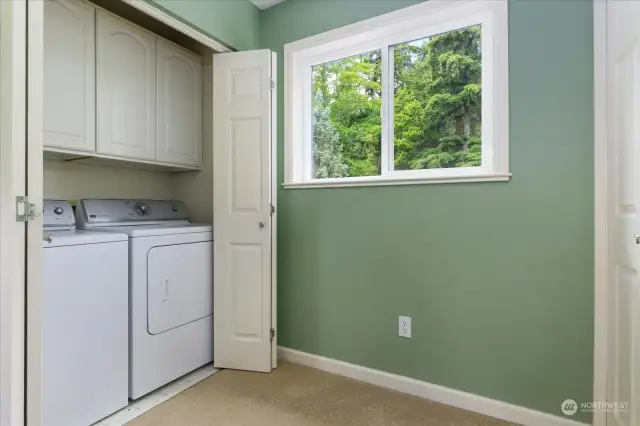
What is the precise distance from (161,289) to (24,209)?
101 cm

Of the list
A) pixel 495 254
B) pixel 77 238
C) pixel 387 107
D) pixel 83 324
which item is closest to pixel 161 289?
pixel 83 324

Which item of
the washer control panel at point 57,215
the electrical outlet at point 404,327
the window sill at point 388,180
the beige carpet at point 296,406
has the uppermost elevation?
the window sill at point 388,180

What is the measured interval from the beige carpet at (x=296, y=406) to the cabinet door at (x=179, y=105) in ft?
5.25

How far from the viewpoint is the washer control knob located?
2432 mm

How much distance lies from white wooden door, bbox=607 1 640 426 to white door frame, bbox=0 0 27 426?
211 cm

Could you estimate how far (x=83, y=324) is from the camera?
5.41ft

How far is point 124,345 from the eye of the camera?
184 cm

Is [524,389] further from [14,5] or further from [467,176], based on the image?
[14,5]

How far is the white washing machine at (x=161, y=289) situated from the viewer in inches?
75.5

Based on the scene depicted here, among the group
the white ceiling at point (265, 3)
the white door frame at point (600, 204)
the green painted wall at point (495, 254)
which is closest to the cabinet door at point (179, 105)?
the white ceiling at point (265, 3)

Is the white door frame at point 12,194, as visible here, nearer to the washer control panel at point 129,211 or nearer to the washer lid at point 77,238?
the washer lid at point 77,238

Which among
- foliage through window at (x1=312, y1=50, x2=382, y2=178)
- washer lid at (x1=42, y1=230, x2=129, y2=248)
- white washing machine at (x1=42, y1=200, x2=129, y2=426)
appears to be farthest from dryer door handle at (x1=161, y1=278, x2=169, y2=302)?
foliage through window at (x1=312, y1=50, x2=382, y2=178)

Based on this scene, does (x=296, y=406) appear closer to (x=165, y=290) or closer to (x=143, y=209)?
(x=165, y=290)

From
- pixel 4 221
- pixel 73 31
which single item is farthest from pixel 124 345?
pixel 73 31
